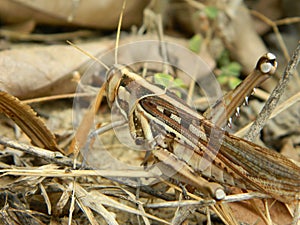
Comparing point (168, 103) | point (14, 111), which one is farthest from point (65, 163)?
point (168, 103)

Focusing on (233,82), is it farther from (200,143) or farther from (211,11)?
(200,143)

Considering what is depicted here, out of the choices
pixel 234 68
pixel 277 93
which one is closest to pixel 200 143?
pixel 277 93

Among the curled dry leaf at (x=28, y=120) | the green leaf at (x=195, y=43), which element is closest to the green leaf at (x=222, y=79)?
the green leaf at (x=195, y=43)

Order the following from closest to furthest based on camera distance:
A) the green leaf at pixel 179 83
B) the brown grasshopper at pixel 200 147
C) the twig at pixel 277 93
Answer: the brown grasshopper at pixel 200 147 → the twig at pixel 277 93 → the green leaf at pixel 179 83

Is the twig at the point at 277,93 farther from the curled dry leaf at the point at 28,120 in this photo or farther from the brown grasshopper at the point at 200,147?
the curled dry leaf at the point at 28,120

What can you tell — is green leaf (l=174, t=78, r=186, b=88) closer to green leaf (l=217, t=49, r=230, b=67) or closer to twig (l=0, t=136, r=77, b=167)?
green leaf (l=217, t=49, r=230, b=67)

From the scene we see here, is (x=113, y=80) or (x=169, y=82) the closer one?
(x=113, y=80)
